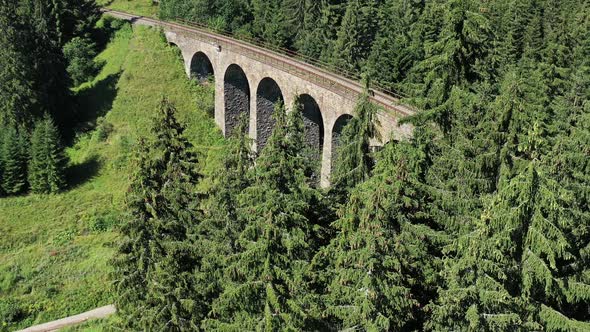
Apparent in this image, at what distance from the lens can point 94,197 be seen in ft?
147

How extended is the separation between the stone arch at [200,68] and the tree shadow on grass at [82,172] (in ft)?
51.4

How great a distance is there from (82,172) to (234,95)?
16666 mm

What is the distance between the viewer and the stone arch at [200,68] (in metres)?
58.0

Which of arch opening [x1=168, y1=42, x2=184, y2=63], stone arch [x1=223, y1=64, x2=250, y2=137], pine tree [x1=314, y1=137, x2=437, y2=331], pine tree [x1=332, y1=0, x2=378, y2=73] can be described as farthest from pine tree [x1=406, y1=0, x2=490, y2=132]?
arch opening [x1=168, y1=42, x2=184, y2=63]

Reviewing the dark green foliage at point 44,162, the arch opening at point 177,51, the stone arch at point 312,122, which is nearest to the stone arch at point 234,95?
Answer: the stone arch at point 312,122

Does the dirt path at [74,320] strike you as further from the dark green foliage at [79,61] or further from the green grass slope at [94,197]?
the dark green foliage at [79,61]

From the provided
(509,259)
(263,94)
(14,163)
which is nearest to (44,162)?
(14,163)

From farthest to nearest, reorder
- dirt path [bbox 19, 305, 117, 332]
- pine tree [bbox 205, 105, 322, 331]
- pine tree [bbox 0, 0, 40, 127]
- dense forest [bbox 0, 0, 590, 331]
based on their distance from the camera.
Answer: pine tree [bbox 0, 0, 40, 127]
dirt path [bbox 19, 305, 117, 332]
pine tree [bbox 205, 105, 322, 331]
dense forest [bbox 0, 0, 590, 331]

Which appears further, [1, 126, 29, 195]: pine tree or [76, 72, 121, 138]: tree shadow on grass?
[76, 72, 121, 138]: tree shadow on grass

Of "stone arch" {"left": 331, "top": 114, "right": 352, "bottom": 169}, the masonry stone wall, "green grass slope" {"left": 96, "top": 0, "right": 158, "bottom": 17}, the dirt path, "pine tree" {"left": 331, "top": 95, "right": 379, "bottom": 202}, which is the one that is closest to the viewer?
"pine tree" {"left": 331, "top": 95, "right": 379, "bottom": 202}

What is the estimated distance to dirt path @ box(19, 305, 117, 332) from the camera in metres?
32.2

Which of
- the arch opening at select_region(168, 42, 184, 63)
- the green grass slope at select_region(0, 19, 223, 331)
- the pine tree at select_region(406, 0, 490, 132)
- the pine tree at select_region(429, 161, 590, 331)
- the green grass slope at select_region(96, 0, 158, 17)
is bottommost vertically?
the green grass slope at select_region(0, 19, 223, 331)

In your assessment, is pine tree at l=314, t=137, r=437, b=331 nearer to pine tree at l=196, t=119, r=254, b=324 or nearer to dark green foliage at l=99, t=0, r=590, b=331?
dark green foliage at l=99, t=0, r=590, b=331

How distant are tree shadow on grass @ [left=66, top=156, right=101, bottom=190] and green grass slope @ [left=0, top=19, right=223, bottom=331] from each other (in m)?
0.10
